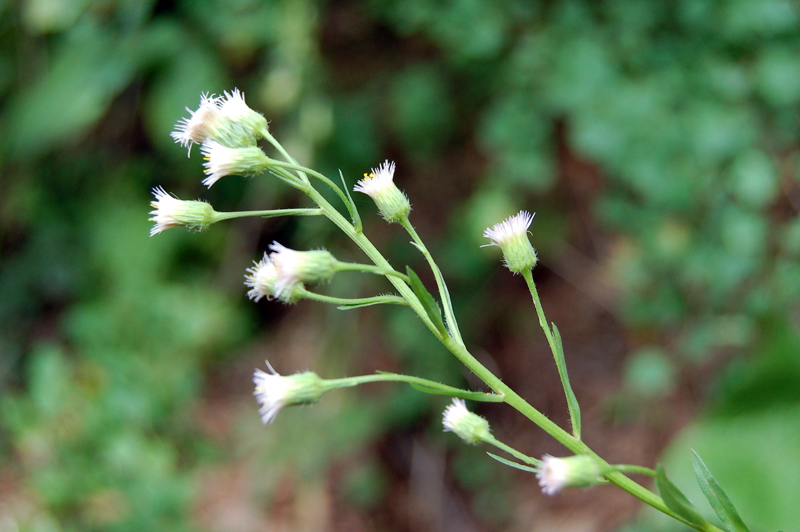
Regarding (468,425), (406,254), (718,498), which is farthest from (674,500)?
(406,254)

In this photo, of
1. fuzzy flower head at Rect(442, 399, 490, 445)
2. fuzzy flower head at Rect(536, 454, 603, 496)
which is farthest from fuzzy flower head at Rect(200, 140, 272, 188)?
fuzzy flower head at Rect(536, 454, 603, 496)

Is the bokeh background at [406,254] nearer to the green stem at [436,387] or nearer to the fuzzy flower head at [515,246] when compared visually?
the fuzzy flower head at [515,246]

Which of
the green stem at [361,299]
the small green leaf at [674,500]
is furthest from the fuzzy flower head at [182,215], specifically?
the small green leaf at [674,500]

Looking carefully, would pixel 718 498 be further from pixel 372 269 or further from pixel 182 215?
pixel 182 215

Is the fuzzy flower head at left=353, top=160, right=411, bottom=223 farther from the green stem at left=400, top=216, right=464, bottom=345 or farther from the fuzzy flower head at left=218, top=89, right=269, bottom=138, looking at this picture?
the fuzzy flower head at left=218, top=89, right=269, bottom=138

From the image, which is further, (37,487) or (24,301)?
(24,301)

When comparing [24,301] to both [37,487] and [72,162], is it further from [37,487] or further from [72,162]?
[37,487]

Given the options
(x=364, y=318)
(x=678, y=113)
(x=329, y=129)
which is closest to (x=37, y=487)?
(x=364, y=318)
